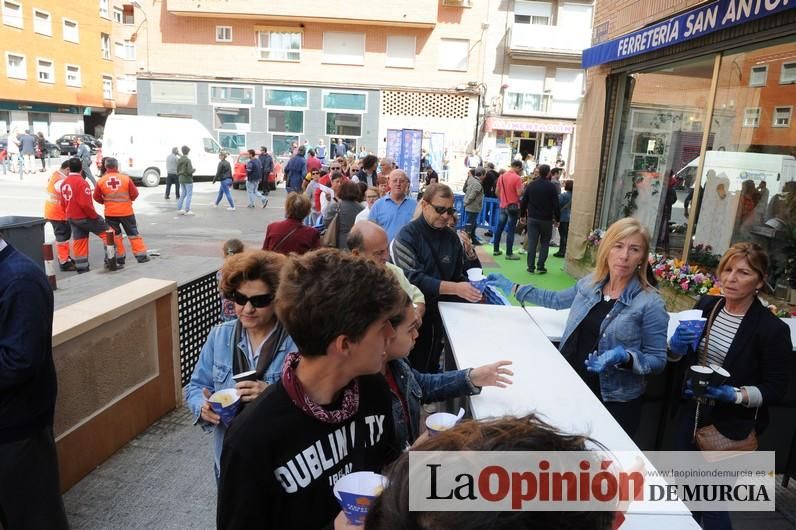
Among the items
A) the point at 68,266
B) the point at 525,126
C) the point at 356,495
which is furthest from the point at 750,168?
the point at 525,126

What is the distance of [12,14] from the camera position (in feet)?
108

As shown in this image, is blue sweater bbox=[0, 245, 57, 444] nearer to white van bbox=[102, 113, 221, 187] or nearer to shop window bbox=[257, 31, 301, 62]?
white van bbox=[102, 113, 221, 187]

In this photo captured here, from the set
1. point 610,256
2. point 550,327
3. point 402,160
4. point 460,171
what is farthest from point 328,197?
point 460,171

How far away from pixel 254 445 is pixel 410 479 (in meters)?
0.69

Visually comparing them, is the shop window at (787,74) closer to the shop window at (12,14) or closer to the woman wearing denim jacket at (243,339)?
the woman wearing denim jacket at (243,339)

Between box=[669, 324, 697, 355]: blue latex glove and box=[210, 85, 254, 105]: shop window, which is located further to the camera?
box=[210, 85, 254, 105]: shop window

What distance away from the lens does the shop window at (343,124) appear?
98.8 ft

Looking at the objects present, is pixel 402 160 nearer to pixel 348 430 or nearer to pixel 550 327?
pixel 550 327

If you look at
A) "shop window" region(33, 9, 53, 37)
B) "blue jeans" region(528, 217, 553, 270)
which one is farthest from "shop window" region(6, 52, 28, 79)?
"blue jeans" region(528, 217, 553, 270)

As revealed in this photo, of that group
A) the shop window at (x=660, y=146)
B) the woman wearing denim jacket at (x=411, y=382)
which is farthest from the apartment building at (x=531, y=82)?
the woman wearing denim jacket at (x=411, y=382)

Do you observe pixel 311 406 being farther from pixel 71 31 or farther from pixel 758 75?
pixel 71 31

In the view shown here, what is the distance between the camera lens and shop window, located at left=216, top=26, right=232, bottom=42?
30000 millimetres

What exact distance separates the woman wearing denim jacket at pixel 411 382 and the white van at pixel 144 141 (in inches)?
824

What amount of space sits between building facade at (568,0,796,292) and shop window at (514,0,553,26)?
22568 millimetres
